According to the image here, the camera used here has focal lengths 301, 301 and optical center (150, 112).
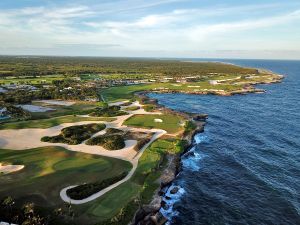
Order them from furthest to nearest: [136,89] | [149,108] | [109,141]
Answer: [136,89]
[149,108]
[109,141]

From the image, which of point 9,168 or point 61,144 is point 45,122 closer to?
point 61,144

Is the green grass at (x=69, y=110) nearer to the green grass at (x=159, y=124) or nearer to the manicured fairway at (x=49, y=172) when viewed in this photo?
the green grass at (x=159, y=124)

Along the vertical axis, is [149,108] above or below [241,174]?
above

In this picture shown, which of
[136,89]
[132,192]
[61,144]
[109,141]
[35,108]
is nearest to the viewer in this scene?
[132,192]

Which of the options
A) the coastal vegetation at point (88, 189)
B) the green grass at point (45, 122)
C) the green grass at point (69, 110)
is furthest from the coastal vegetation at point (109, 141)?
the green grass at point (69, 110)

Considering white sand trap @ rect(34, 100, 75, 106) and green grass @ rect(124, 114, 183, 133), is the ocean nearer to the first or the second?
green grass @ rect(124, 114, 183, 133)

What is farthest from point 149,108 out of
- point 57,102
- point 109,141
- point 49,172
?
point 49,172
